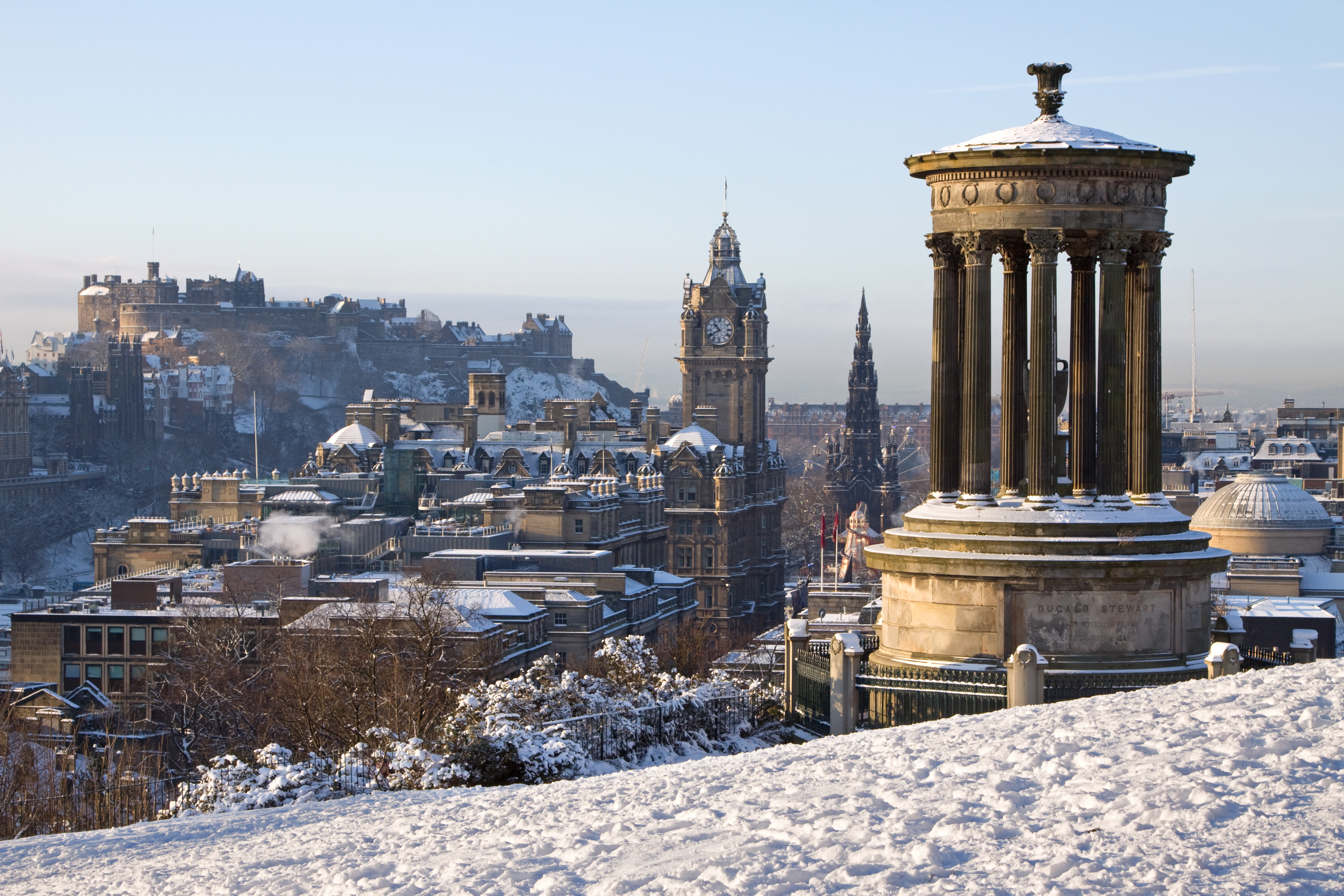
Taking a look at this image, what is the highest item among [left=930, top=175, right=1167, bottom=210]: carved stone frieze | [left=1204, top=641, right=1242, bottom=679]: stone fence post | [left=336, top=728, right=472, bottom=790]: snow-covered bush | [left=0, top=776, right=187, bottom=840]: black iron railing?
[left=930, top=175, right=1167, bottom=210]: carved stone frieze

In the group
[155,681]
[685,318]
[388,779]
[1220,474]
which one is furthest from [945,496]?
[1220,474]

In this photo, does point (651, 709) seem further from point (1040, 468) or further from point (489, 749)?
point (1040, 468)

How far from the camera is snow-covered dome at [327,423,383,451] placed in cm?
13425

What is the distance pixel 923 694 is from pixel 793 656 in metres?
2.49

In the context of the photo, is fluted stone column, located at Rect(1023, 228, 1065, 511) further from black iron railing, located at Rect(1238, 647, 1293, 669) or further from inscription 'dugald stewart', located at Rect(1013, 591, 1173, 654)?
black iron railing, located at Rect(1238, 647, 1293, 669)

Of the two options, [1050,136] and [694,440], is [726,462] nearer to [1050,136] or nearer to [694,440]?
[694,440]

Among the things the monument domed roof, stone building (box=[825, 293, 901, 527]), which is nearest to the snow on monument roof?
the monument domed roof

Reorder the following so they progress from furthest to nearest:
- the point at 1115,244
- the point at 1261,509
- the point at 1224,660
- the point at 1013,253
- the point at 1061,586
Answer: the point at 1261,509
the point at 1013,253
the point at 1115,244
the point at 1061,586
the point at 1224,660

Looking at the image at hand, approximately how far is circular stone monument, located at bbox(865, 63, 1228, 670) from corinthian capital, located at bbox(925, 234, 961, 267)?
19 mm

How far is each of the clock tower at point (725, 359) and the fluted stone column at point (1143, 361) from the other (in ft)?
385

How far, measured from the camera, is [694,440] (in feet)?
425

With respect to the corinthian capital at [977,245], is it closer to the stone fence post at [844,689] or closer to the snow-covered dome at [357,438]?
the stone fence post at [844,689]

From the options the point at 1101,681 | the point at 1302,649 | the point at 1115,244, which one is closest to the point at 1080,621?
the point at 1101,681

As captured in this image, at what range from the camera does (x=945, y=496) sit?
2233cm
